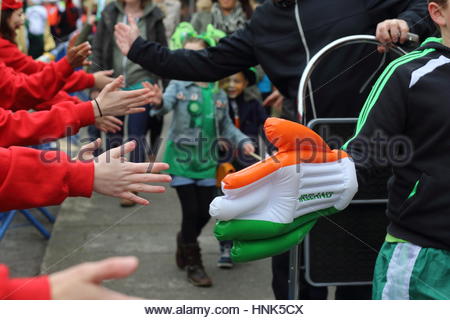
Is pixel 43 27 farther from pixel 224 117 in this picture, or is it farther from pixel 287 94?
pixel 287 94

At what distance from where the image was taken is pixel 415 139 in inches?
108

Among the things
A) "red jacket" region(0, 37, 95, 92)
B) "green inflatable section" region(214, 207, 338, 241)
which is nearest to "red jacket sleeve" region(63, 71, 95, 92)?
"red jacket" region(0, 37, 95, 92)

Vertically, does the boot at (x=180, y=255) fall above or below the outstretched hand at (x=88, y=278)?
below

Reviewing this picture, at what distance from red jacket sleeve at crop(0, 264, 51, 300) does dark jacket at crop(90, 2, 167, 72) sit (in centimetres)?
548

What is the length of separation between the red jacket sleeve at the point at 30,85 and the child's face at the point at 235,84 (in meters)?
1.60

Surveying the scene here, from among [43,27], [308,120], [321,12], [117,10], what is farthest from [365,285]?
[43,27]

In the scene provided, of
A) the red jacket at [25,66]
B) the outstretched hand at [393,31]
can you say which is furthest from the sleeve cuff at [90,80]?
the outstretched hand at [393,31]

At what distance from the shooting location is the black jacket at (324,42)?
3701 mm

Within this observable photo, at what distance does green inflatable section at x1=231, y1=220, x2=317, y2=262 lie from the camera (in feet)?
8.86

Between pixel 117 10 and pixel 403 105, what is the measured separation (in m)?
4.67

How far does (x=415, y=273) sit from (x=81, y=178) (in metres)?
1.24

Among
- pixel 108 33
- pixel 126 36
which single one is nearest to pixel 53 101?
pixel 126 36

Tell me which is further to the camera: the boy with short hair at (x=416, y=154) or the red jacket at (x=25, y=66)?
the red jacket at (x=25, y=66)

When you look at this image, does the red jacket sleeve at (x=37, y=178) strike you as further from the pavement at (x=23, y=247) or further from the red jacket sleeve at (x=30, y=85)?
the pavement at (x=23, y=247)
